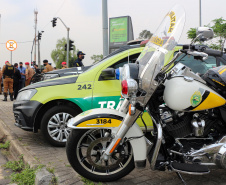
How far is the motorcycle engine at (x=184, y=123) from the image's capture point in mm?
2609

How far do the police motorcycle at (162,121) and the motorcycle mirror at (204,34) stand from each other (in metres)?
0.01

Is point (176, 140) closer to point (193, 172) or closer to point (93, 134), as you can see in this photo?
point (193, 172)

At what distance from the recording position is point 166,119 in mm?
2625

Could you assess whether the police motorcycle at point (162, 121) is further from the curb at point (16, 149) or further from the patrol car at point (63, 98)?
the patrol car at point (63, 98)

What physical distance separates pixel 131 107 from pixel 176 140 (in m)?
0.59

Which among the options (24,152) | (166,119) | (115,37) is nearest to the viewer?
(166,119)

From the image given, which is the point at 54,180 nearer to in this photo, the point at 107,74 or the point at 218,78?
the point at 107,74

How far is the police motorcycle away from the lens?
8.02 feet

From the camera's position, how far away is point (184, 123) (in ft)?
8.65

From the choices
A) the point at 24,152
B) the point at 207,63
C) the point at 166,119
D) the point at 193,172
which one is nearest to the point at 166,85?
the point at 166,119

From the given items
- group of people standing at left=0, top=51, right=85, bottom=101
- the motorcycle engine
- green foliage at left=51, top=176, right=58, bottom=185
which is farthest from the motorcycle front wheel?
group of people standing at left=0, top=51, right=85, bottom=101

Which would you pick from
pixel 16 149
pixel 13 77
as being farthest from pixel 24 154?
pixel 13 77

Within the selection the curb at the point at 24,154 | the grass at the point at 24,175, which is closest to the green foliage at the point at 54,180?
the curb at the point at 24,154

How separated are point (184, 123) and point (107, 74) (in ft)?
5.51
